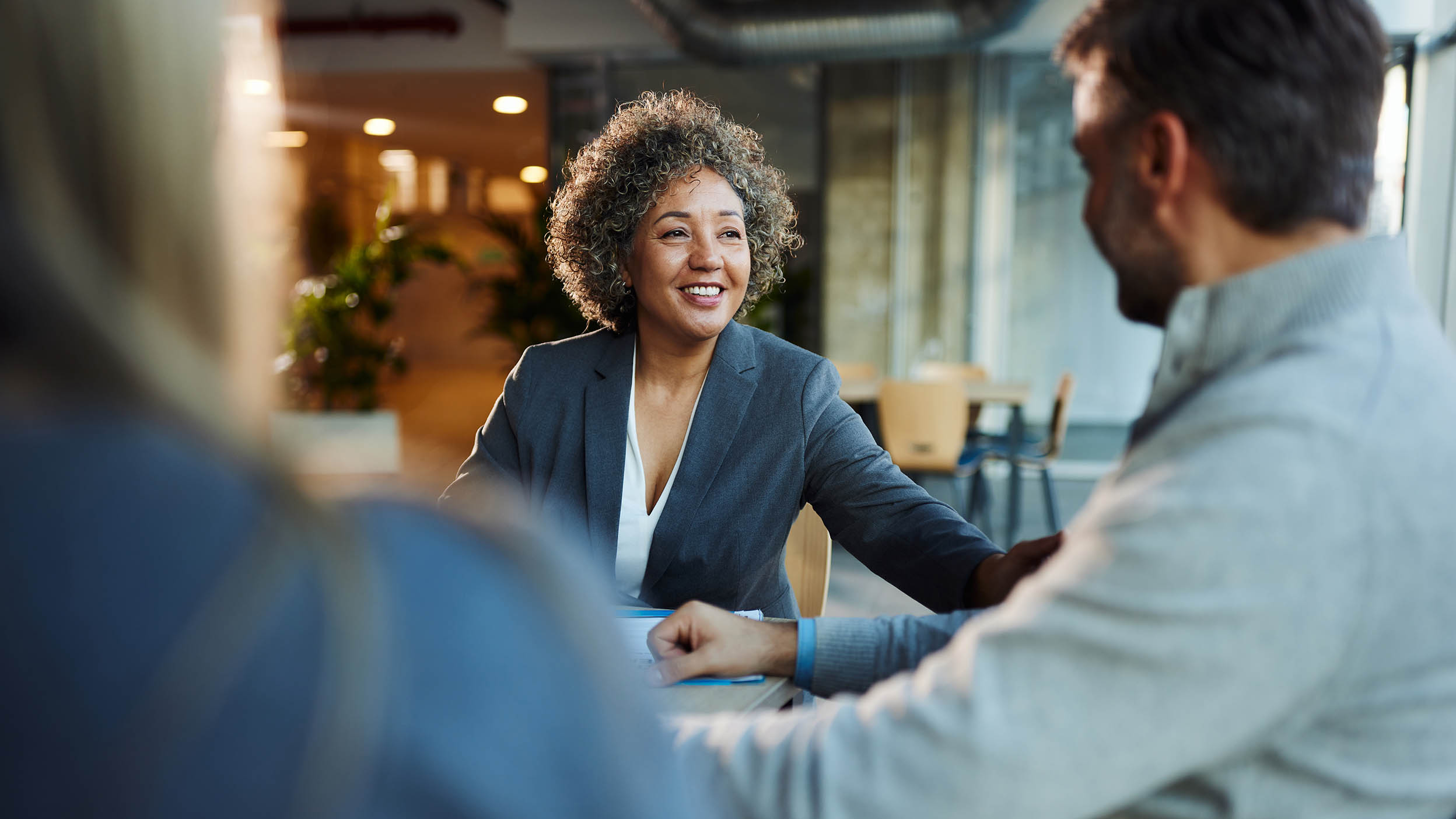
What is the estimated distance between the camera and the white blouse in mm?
1729

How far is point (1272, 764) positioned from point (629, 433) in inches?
49.8

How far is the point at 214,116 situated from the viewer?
0.40m

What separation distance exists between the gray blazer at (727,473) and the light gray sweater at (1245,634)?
83 cm

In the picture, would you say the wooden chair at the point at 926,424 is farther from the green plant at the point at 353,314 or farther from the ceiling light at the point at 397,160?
the ceiling light at the point at 397,160

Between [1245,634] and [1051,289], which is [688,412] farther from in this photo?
[1051,289]

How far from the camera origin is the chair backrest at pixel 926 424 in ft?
15.5

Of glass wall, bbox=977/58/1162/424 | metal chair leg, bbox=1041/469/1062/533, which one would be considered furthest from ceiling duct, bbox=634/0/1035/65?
metal chair leg, bbox=1041/469/1062/533

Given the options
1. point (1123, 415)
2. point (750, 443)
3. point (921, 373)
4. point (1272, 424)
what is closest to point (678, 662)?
point (750, 443)

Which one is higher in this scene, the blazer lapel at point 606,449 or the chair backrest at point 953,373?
the chair backrest at point 953,373

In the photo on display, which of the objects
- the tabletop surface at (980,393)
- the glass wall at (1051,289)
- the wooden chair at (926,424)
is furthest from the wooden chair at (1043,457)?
the glass wall at (1051,289)

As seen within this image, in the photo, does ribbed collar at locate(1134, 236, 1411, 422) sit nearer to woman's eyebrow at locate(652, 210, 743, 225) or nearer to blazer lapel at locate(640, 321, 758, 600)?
blazer lapel at locate(640, 321, 758, 600)

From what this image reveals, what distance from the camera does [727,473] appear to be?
5.68 feet

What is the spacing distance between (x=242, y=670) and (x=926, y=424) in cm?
454

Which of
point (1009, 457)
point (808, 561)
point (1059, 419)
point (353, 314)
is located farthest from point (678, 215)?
point (353, 314)
